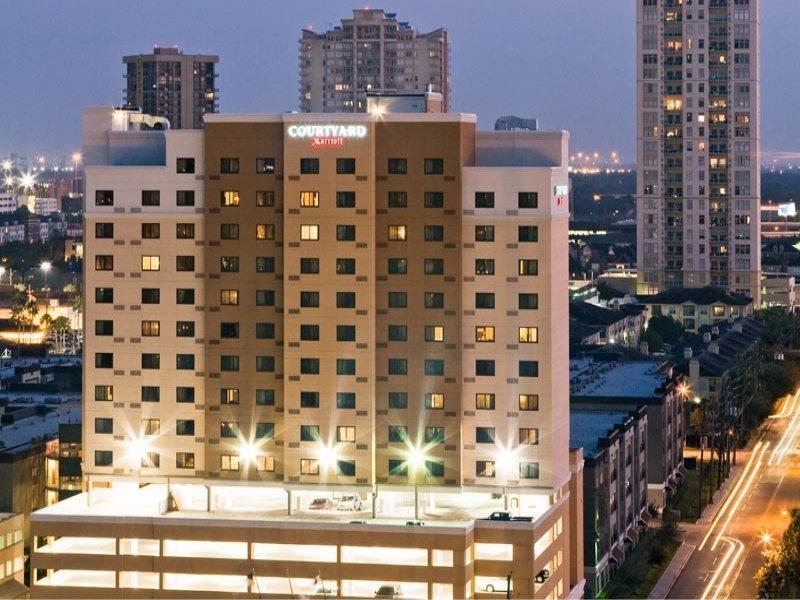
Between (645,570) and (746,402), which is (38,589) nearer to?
(645,570)

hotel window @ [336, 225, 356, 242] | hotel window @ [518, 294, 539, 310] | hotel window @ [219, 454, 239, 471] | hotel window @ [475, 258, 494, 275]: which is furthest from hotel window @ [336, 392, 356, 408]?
hotel window @ [518, 294, 539, 310]

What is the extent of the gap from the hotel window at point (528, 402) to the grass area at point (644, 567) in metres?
26.3

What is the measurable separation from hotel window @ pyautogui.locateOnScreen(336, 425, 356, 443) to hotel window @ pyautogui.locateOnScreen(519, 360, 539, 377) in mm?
9174

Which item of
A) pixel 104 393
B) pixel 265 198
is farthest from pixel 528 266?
pixel 104 393

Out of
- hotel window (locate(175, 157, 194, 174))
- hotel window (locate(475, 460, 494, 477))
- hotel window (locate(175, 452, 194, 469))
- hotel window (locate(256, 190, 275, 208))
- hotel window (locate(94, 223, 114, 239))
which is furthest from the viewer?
hotel window (locate(94, 223, 114, 239))

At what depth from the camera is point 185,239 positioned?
4016 inches

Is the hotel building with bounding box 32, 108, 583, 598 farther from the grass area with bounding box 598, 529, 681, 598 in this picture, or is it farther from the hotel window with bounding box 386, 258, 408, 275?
the grass area with bounding box 598, 529, 681, 598

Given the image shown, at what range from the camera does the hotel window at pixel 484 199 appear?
3922 inches

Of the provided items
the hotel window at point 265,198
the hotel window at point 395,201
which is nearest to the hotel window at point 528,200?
the hotel window at point 395,201

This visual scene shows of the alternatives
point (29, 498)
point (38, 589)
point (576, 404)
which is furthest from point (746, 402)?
point (38, 589)

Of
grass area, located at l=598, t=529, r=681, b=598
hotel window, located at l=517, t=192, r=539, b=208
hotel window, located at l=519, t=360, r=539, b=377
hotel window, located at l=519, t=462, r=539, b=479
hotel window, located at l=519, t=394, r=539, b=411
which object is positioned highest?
hotel window, located at l=517, t=192, r=539, b=208

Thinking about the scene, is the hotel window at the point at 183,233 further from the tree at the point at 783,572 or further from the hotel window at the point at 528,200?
the tree at the point at 783,572

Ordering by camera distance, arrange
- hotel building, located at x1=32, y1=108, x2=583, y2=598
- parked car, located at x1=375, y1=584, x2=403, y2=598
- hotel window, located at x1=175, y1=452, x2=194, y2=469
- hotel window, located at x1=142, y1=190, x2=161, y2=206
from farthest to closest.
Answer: hotel window, located at x1=142, y1=190, x2=161, y2=206 → hotel window, located at x1=175, y1=452, x2=194, y2=469 → hotel building, located at x1=32, y1=108, x2=583, y2=598 → parked car, located at x1=375, y1=584, x2=403, y2=598

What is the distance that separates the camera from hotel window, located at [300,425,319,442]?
10019 centimetres
